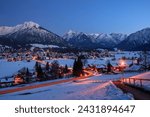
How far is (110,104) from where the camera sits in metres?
12.7

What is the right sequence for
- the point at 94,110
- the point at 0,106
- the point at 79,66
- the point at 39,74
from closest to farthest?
the point at 94,110, the point at 0,106, the point at 79,66, the point at 39,74

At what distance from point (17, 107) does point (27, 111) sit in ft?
2.98

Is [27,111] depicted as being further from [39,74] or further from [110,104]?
[39,74]

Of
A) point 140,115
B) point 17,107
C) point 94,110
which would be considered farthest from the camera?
point 17,107

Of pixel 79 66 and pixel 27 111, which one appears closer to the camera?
pixel 27 111

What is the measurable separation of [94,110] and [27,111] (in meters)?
2.52

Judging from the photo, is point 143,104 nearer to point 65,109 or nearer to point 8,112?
point 65,109

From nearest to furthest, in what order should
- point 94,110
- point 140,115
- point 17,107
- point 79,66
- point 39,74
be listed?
point 140,115 → point 94,110 → point 17,107 → point 79,66 → point 39,74

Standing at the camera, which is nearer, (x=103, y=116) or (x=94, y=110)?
(x=103, y=116)

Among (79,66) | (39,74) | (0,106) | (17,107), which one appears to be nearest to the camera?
(17,107)

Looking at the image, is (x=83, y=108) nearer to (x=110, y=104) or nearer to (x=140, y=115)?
(x=110, y=104)

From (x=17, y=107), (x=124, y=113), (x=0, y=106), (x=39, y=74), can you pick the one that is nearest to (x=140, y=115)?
(x=124, y=113)

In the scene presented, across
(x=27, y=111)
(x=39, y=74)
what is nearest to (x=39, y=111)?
(x=27, y=111)

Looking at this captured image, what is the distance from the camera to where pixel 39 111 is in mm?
11812
